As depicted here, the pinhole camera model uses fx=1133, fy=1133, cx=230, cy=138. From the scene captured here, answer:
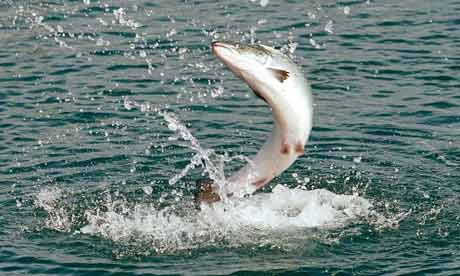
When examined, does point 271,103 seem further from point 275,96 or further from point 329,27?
point 329,27

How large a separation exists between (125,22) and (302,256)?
10950 mm

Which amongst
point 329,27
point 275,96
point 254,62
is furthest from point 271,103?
point 329,27

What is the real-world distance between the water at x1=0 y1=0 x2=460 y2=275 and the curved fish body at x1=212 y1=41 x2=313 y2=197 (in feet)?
2.62

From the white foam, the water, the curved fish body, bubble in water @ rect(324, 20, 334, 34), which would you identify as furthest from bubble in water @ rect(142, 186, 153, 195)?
bubble in water @ rect(324, 20, 334, 34)

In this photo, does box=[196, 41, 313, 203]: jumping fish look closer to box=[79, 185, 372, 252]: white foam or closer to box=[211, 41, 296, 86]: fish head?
box=[211, 41, 296, 86]: fish head

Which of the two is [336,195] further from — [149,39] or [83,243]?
[149,39]

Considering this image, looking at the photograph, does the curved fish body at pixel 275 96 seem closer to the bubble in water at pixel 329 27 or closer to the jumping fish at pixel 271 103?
the jumping fish at pixel 271 103

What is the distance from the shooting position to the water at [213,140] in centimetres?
1221

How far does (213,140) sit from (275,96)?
4522 mm

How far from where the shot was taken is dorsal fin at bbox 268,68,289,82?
37.0 ft

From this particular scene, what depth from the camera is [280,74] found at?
11305 mm

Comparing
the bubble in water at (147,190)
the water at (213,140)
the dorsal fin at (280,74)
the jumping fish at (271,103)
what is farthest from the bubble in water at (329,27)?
the dorsal fin at (280,74)

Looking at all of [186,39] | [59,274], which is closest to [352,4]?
[186,39]

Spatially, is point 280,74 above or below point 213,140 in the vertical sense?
below
